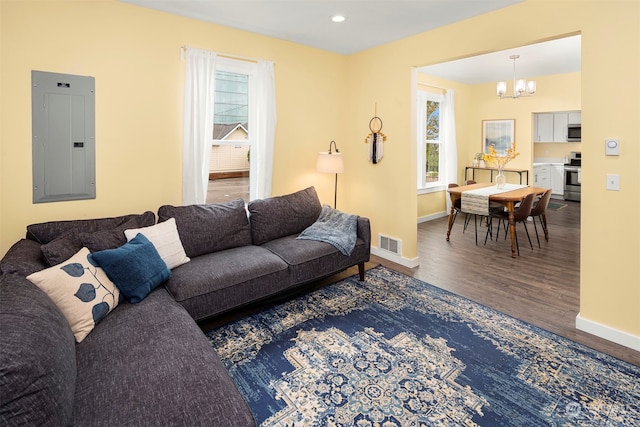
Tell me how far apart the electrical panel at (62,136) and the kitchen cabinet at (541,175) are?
9048 millimetres

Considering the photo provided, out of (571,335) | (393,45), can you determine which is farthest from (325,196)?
(571,335)

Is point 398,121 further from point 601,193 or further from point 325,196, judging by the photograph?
point 601,193

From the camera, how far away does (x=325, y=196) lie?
194 inches

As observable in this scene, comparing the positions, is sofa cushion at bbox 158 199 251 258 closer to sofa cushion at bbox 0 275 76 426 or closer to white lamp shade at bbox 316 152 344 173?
white lamp shade at bbox 316 152 344 173

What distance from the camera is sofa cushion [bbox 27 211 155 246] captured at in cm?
264

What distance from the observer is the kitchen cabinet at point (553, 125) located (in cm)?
818

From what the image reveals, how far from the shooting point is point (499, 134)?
24.3ft

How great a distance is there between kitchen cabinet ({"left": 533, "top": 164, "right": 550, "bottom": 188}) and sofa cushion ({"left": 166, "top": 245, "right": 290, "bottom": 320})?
7.95 metres

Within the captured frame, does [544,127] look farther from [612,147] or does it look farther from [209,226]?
[209,226]

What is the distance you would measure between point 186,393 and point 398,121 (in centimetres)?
368

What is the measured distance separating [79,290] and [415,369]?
2058 millimetres

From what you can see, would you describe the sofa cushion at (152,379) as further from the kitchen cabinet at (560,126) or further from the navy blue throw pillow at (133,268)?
the kitchen cabinet at (560,126)

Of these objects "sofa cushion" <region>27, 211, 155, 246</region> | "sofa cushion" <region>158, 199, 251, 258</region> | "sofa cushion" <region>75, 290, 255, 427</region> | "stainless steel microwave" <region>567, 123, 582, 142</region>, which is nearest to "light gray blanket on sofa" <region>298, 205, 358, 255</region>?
"sofa cushion" <region>158, 199, 251, 258</region>

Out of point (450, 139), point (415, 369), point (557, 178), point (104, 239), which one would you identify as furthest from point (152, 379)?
point (557, 178)
